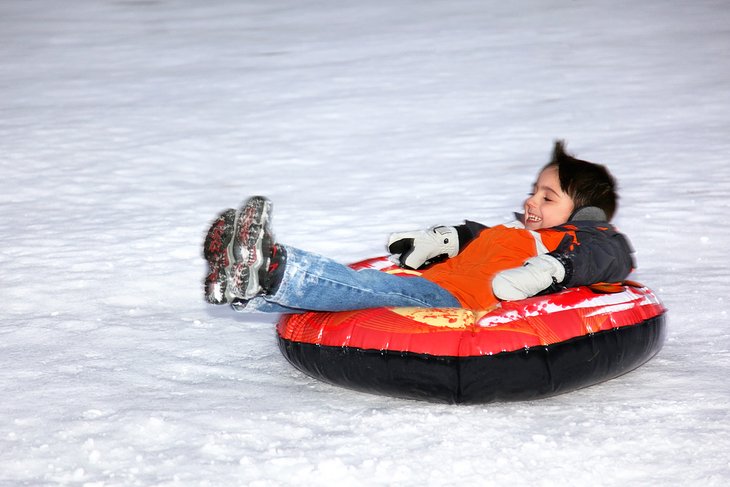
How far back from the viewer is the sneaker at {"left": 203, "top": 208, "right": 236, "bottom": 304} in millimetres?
2990

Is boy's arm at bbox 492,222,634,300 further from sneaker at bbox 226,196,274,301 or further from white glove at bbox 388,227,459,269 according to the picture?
sneaker at bbox 226,196,274,301

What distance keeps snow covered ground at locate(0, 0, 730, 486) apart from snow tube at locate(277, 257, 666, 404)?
0.08 m

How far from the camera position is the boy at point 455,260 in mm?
3000

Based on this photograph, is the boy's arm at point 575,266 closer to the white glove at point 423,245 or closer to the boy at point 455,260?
the boy at point 455,260

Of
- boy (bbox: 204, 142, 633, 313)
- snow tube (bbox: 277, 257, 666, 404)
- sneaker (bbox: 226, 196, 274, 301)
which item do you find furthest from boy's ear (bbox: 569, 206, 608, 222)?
sneaker (bbox: 226, 196, 274, 301)

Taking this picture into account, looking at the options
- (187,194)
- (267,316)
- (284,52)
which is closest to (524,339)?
(267,316)

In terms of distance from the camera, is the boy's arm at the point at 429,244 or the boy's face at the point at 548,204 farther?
the boy's arm at the point at 429,244

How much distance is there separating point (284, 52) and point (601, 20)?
3.54 m

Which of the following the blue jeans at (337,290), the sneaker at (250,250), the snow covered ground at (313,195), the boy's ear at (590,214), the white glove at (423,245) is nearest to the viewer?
the snow covered ground at (313,195)

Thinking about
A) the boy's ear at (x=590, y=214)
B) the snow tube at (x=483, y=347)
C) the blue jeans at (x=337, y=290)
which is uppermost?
the boy's ear at (x=590, y=214)

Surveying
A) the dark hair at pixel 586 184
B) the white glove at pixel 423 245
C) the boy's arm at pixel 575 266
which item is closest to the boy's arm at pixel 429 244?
the white glove at pixel 423 245

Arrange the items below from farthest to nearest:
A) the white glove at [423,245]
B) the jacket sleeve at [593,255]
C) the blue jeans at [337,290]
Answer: the white glove at [423,245]
the jacket sleeve at [593,255]
the blue jeans at [337,290]

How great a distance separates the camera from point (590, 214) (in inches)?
139

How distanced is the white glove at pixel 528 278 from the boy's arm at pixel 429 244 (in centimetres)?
59
